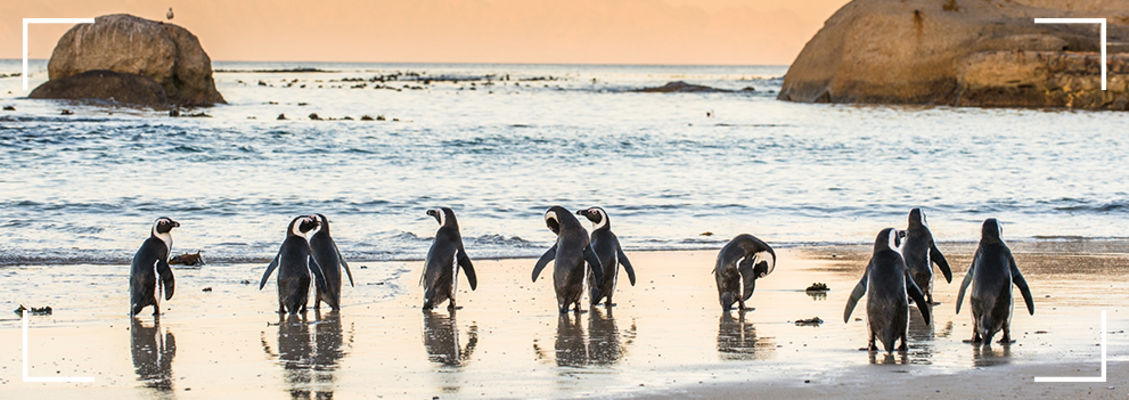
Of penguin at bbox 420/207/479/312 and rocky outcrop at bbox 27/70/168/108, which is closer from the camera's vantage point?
penguin at bbox 420/207/479/312

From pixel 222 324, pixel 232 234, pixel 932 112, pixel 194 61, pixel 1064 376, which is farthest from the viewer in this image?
pixel 932 112

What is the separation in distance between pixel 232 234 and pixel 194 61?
96.8 ft

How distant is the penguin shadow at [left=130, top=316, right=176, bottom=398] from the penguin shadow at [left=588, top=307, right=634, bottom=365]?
214cm

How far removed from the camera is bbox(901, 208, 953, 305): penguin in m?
8.92

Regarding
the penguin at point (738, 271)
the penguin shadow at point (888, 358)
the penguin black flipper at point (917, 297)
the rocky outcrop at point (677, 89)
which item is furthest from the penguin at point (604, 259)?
the rocky outcrop at point (677, 89)

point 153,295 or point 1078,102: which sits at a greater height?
point 1078,102

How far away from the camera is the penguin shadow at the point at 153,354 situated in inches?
250

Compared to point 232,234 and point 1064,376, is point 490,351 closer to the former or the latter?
point 1064,376

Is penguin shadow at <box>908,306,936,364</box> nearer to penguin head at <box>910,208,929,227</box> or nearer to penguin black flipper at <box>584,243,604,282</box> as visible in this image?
penguin head at <box>910,208,929,227</box>

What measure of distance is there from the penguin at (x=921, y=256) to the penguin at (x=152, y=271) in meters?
4.95

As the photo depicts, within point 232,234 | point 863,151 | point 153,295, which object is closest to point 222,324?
point 153,295

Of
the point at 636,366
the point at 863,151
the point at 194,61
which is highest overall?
the point at 194,61

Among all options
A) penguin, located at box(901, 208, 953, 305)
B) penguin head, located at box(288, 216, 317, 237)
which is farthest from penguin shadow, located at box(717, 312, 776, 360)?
penguin head, located at box(288, 216, 317, 237)

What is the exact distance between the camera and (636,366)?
6.69 m
